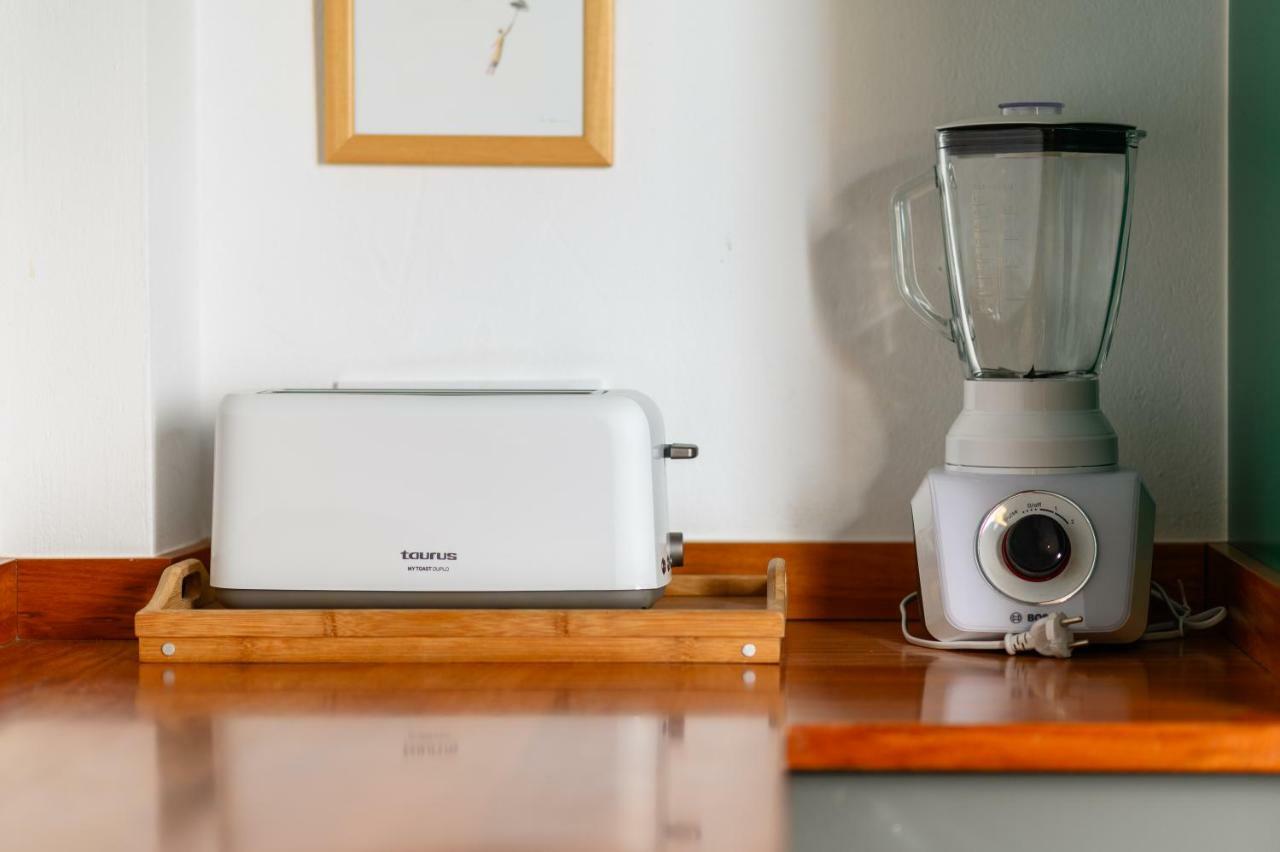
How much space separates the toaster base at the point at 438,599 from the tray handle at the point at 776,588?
0.12 m

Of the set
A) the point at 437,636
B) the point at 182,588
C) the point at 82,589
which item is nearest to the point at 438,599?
the point at 437,636

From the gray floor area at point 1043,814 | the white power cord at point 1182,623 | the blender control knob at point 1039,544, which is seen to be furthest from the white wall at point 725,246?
the gray floor area at point 1043,814

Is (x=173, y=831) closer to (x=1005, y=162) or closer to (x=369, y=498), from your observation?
(x=369, y=498)

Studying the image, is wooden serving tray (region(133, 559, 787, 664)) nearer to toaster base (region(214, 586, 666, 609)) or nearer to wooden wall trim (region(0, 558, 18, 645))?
toaster base (region(214, 586, 666, 609))

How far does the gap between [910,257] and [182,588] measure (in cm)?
80

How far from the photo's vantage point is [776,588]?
1.25 metres

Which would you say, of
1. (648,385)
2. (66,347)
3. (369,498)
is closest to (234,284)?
(66,347)

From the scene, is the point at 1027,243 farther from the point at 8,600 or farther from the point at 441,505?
the point at 8,600

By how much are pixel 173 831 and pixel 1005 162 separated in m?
0.94

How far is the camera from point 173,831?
753 mm

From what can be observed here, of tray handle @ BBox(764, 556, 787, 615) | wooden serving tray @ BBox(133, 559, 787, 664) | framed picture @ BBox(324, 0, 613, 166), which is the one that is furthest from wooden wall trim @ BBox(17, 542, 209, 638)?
tray handle @ BBox(764, 556, 787, 615)

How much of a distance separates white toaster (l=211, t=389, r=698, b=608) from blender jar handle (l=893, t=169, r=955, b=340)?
0.31m

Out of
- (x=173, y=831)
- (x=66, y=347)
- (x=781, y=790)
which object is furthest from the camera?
(x=66, y=347)

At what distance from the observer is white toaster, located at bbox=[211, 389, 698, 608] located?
1179 millimetres
